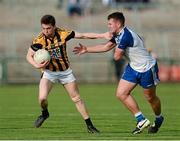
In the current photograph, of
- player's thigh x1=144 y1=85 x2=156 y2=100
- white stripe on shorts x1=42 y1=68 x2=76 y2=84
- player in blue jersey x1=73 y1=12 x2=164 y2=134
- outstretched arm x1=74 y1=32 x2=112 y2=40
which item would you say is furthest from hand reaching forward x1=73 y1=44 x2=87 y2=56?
player's thigh x1=144 y1=85 x2=156 y2=100

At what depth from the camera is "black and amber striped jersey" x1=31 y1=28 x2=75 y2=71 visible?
555 inches

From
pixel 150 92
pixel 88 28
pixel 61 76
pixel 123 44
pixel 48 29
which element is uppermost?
pixel 48 29

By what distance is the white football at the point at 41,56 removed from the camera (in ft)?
44.7

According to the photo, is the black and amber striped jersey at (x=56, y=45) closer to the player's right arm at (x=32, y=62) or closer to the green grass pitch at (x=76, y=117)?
the player's right arm at (x=32, y=62)

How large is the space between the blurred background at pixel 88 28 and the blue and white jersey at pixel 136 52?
20.2 meters

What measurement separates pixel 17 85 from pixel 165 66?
6863 millimetres

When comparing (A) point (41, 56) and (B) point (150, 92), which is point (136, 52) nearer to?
(B) point (150, 92)

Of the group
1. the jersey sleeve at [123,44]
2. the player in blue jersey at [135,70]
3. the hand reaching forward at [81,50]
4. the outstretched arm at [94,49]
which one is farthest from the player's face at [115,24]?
the hand reaching forward at [81,50]

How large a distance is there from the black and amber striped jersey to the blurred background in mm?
19289

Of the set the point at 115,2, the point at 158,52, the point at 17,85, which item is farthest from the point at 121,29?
the point at 115,2

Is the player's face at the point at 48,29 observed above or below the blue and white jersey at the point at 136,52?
above

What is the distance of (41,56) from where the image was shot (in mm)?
13617

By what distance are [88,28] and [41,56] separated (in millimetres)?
24216

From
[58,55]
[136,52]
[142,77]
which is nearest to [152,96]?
[142,77]
